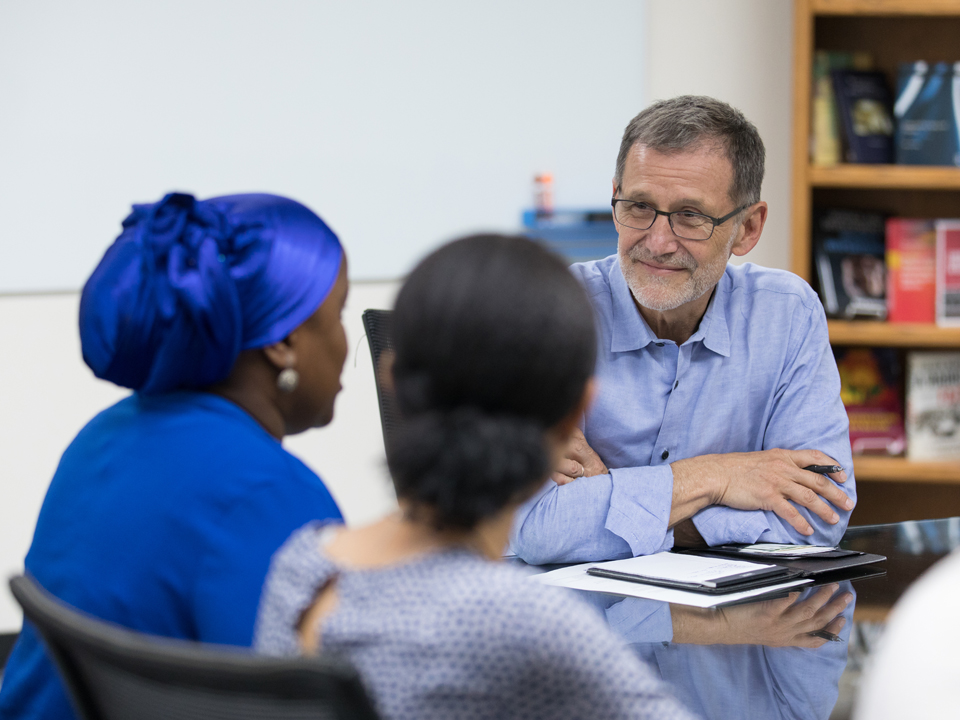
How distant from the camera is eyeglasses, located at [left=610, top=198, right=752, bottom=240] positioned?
176 cm

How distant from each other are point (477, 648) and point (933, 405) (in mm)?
2679

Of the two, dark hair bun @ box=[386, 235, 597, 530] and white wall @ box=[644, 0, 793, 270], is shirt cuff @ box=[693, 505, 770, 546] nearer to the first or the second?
dark hair bun @ box=[386, 235, 597, 530]

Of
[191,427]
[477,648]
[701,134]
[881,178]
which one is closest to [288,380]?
[191,427]

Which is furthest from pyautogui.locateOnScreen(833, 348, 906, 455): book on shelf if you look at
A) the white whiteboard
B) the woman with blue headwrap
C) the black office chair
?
the black office chair

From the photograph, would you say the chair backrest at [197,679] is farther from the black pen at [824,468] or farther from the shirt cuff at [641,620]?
the black pen at [824,468]

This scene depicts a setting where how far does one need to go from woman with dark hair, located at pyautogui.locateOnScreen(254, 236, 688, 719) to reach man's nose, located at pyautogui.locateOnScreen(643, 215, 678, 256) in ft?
3.48

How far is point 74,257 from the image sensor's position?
2.86 metres

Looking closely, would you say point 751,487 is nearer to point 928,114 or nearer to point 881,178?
point 881,178

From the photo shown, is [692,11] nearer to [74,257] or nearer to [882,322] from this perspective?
[882,322]

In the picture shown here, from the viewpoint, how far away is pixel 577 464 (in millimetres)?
1590

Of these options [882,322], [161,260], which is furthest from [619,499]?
[882,322]

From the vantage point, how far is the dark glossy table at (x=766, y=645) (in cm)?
91

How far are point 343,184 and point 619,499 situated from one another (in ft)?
5.82

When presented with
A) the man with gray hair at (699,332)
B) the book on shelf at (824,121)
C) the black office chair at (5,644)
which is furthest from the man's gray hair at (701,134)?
the black office chair at (5,644)
